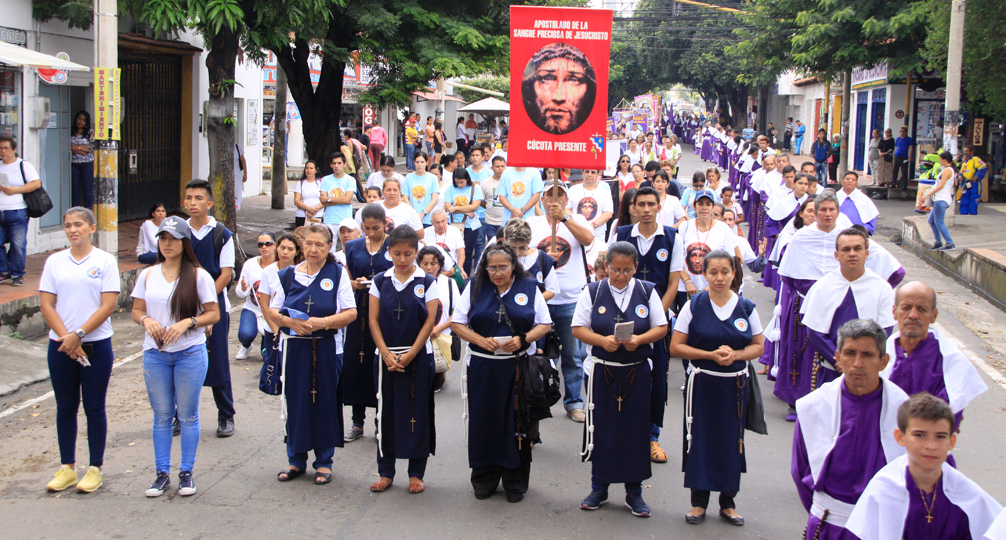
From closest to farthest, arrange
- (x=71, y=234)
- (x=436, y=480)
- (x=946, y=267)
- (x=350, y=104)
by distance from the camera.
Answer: (x=71, y=234), (x=436, y=480), (x=946, y=267), (x=350, y=104)

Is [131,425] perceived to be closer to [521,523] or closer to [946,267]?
[521,523]

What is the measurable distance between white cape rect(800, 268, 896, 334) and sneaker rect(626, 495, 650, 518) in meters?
1.53

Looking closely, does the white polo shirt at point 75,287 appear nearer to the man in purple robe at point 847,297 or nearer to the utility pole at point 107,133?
the man in purple robe at point 847,297

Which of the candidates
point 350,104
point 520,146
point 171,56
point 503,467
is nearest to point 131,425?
point 503,467

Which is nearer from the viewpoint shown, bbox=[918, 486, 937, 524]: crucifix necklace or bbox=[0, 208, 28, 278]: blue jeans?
bbox=[918, 486, 937, 524]: crucifix necklace

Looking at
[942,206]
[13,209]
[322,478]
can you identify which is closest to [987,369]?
[322,478]

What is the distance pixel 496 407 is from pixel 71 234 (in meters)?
2.75

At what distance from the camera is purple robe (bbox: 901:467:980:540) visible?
10.8 ft

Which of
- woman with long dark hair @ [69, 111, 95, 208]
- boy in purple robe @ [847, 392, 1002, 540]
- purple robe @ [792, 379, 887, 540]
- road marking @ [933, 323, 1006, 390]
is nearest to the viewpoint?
boy in purple robe @ [847, 392, 1002, 540]

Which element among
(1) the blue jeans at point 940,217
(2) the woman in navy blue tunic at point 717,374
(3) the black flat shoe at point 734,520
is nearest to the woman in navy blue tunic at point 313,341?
(2) the woman in navy blue tunic at point 717,374

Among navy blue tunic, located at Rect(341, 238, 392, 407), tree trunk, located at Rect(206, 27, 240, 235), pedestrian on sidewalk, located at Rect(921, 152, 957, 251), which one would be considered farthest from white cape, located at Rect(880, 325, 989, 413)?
pedestrian on sidewalk, located at Rect(921, 152, 957, 251)

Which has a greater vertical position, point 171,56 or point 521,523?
point 171,56

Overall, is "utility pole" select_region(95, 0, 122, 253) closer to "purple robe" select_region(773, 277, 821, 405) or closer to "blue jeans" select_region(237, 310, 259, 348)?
"blue jeans" select_region(237, 310, 259, 348)

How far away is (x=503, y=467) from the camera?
5.82 m
